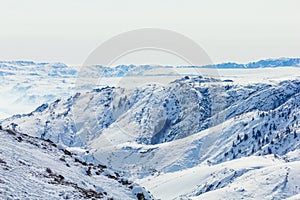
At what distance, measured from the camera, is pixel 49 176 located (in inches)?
1425

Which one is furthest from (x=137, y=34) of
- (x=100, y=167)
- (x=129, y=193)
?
(x=129, y=193)

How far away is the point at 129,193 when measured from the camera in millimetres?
40781

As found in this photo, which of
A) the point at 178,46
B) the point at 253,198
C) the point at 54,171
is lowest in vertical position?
the point at 253,198

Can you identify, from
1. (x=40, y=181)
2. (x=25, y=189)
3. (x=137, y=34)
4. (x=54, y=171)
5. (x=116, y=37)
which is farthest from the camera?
(x=137, y=34)

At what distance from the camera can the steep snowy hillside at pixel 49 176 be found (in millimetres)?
31594

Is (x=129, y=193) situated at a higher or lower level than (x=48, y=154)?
lower

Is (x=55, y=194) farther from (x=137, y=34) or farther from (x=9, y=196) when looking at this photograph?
(x=137, y=34)

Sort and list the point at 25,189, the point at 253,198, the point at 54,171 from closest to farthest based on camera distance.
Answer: the point at 25,189, the point at 54,171, the point at 253,198

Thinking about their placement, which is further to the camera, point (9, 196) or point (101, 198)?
point (101, 198)

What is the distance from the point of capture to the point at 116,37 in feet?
199

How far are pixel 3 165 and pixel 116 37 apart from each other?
30242 millimetres

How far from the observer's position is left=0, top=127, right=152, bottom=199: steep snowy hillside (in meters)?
31.6

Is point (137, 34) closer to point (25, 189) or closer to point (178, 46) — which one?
point (178, 46)

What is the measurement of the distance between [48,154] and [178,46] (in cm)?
2738
